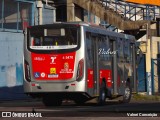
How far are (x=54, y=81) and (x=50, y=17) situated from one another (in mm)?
13832

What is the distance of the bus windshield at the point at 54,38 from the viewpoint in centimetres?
2448

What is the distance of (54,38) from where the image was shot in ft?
81.2

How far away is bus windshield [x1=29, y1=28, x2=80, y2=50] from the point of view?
24.5 meters

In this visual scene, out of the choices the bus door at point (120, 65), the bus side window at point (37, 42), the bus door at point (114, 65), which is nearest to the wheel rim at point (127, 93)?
the bus door at point (120, 65)

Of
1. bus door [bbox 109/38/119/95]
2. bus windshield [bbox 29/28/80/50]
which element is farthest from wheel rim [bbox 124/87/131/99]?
bus windshield [bbox 29/28/80/50]

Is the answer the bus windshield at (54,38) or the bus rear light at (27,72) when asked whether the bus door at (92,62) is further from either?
the bus rear light at (27,72)

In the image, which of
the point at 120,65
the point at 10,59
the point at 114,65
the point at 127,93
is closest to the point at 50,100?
the point at 114,65

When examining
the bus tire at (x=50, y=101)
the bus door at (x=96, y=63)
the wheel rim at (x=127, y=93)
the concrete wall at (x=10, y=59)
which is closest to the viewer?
the bus door at (x=96, y=63)

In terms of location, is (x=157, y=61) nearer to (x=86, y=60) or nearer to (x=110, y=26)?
(x=110, y=26)

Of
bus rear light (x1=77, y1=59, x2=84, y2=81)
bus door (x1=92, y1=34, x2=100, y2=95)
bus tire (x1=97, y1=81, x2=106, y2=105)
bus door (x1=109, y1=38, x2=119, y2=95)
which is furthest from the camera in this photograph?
bus door (x1=109, y1=38, x2=119, y2=95)

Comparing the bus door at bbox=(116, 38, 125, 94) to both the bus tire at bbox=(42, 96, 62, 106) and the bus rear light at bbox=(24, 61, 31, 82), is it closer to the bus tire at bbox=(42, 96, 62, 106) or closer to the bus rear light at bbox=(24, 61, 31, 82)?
the bus tire at bbox=(42, 96, 62, 106)

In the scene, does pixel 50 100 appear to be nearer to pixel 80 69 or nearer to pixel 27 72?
pixel 27 72

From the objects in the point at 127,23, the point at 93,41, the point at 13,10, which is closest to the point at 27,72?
the point at 93,41
